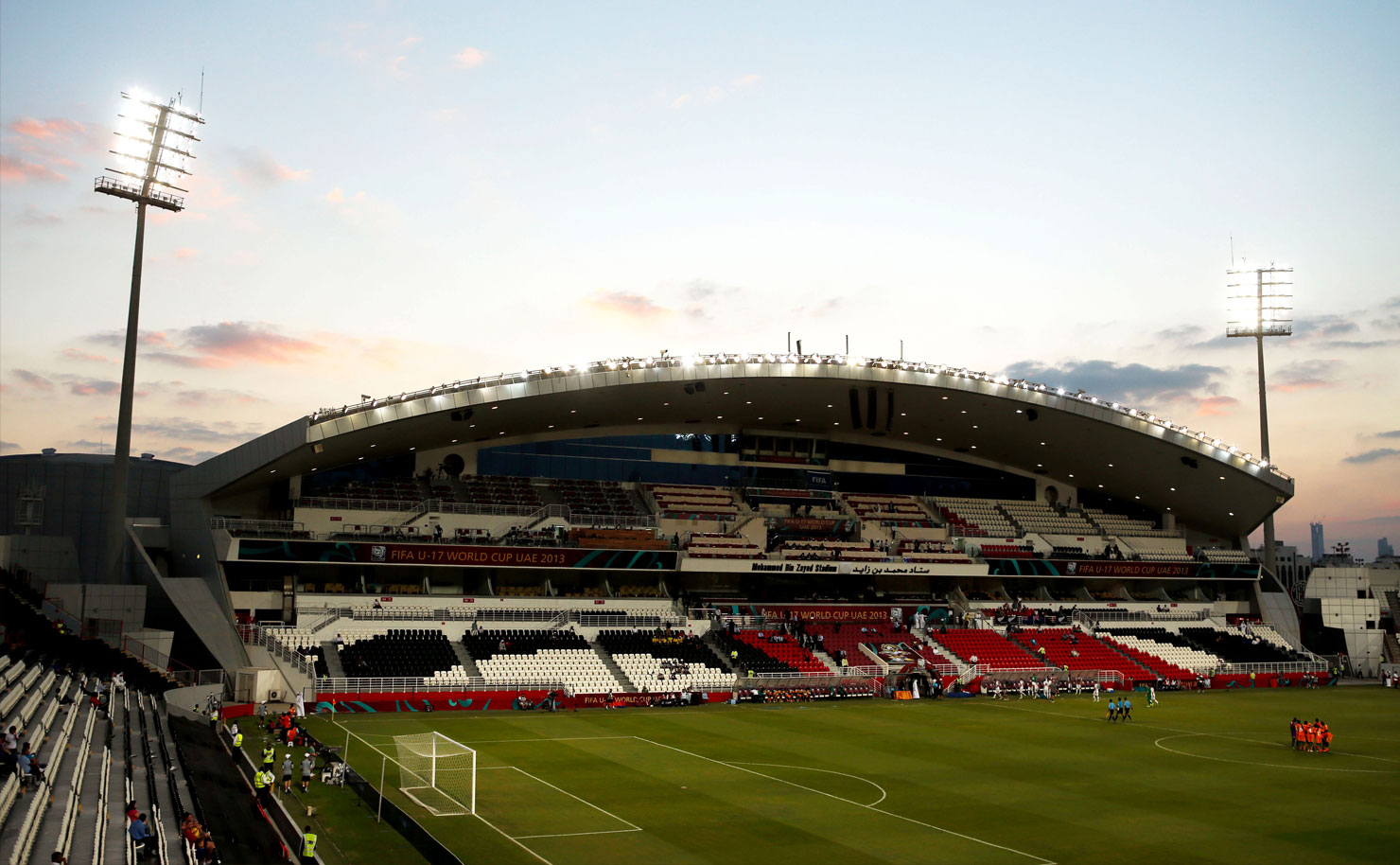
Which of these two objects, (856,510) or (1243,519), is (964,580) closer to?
(856,510)

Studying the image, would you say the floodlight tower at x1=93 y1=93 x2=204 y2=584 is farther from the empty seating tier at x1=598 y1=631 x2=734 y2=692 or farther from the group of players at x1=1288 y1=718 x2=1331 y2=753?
the group of players at x1=1288 y1=718 x2=1331 y2=753

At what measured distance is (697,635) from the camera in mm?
55000

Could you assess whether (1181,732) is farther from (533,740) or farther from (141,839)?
(141,839)

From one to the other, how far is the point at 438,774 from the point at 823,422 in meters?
42.5

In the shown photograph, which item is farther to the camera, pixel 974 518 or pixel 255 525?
pixel 974 518

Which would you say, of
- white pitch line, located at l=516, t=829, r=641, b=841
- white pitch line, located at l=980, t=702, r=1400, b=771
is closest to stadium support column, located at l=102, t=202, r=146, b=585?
white pitch line, located at l=516, t=829, r=641, b=841

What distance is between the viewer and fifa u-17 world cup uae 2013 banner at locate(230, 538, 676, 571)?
48.9 meters

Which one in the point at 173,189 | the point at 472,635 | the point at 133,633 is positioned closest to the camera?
the point at 133,633

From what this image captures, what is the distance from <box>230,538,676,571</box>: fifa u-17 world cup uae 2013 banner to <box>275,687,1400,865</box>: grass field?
10883mm

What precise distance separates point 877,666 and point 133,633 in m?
32.3

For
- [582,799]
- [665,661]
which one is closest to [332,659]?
[665,661]

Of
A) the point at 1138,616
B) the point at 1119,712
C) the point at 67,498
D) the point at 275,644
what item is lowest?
the point at 1119,712

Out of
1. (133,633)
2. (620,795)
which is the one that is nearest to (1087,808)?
(620,795)

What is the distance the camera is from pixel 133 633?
137 feet
